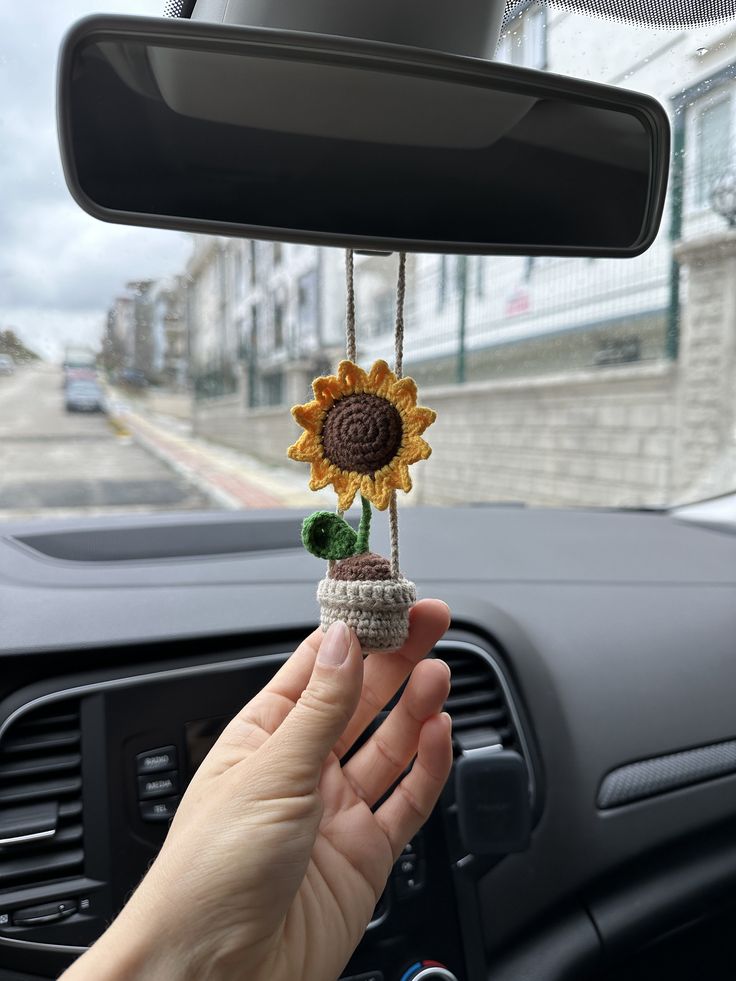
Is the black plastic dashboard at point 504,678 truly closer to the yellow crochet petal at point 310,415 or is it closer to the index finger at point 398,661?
the index finger at point 398,661

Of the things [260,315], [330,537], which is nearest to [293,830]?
[330,537]

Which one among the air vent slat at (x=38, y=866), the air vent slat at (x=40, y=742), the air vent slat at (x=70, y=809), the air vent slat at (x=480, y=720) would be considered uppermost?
the air vent slat at (x=40, y=742)

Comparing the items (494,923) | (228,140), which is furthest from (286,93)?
(494,923)

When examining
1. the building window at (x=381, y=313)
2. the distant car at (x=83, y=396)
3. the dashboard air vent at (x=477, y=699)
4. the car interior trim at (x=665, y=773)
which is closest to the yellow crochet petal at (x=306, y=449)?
the building window at (x=381, y=313)

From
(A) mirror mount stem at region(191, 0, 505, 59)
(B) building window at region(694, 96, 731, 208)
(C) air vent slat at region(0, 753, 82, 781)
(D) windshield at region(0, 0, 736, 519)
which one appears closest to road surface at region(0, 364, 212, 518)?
(D) windshield at region(0, 0, 736, 519)

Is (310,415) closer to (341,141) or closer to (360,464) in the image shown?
(360,464)

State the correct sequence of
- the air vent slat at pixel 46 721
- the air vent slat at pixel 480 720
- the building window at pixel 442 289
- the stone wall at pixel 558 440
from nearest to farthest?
the air vent slat at pixel 46 721 < the air vent slat at pixel 480 720 < the building window at pixel 442 289 < the stone wall at pixel 558 440
